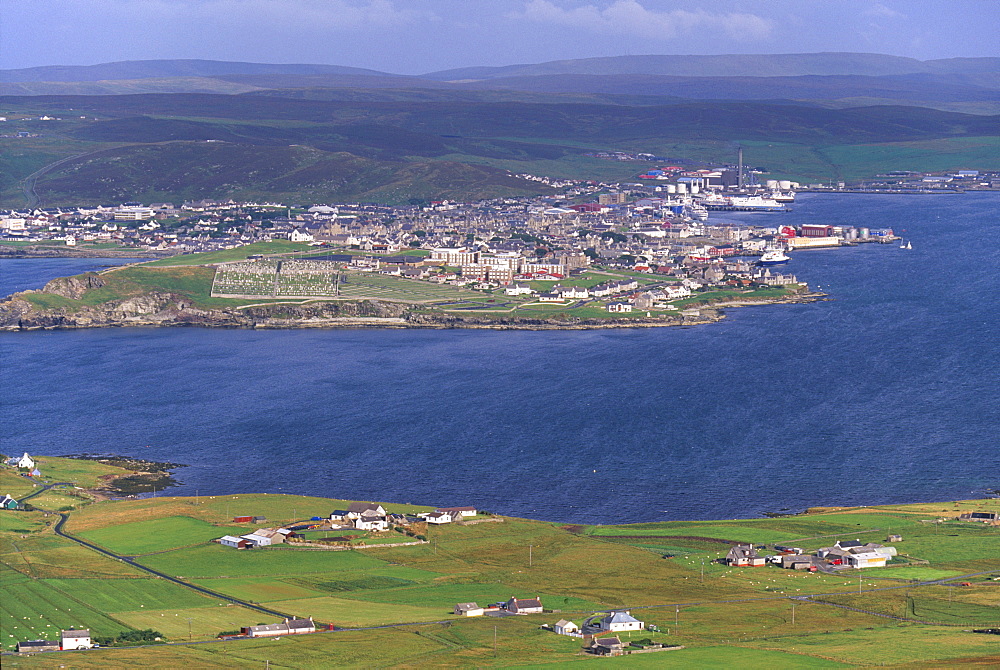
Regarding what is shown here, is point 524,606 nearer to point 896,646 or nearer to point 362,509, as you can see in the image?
point 896,646

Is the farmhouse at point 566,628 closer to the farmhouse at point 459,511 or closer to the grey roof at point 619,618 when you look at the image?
the grey roof at point 619,618

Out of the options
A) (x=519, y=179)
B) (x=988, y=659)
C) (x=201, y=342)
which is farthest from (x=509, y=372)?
(x=519, y=179)

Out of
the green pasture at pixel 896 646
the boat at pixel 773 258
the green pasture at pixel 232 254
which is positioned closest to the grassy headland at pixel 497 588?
the green pasture at pixel 896 646

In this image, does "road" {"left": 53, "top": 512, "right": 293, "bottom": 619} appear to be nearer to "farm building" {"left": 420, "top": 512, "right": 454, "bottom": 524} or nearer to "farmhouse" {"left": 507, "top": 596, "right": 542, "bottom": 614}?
"farmhouse" {"left": 507, "top": 596, "right": 542, "bottom": 614}

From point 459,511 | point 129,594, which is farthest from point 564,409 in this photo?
point 129,594

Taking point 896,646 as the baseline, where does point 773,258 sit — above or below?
above

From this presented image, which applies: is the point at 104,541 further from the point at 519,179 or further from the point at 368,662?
the point at 519,179

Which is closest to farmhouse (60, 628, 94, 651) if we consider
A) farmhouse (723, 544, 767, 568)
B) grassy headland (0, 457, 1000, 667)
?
grassy headland (0, 457, 1000, 667)
